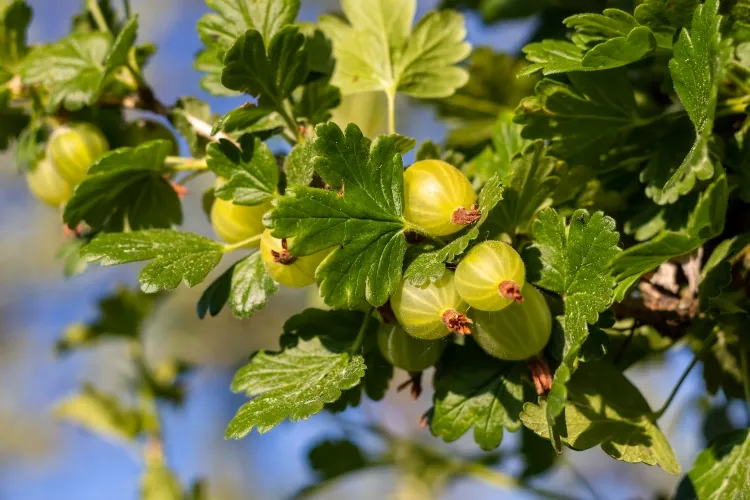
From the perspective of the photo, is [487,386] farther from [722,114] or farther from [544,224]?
[722,114]

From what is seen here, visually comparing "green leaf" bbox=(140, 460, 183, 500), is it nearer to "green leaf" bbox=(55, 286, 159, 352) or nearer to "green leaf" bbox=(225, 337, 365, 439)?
"green leaf" bbox=(55, 286, 159, 352)

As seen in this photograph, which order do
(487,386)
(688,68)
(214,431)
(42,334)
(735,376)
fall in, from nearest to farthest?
(688,68) < (487,386) < (735,376) < (214,431) < (42,334)

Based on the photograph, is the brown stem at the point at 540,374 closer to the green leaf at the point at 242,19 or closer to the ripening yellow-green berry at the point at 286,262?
the ripening yellow-green berry at the point at 286,262

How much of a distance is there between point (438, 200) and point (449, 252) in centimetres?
4

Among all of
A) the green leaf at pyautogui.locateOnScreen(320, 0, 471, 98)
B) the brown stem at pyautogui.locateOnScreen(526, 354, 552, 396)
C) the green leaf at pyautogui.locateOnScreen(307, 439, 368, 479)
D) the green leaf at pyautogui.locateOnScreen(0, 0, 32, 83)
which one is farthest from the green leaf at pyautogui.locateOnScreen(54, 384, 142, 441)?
the brown stem at pyautogui.locateOnScreen(526, 354, 552, 396)

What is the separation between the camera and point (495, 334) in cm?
50

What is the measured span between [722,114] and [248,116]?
0.37m

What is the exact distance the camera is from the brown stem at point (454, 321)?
18.8 inches

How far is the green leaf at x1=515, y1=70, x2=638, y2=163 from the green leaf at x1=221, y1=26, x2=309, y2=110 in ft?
0.60

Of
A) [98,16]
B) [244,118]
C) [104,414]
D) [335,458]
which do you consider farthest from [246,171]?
[104,414]

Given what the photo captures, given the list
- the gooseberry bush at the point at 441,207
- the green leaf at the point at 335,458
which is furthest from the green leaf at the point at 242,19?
the green leaf at the point at 335,458

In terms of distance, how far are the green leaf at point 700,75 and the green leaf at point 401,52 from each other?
28 centimetres

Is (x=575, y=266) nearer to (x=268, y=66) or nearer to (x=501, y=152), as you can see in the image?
(x=501, y=152)

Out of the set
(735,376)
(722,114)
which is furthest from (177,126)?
(735,376)
